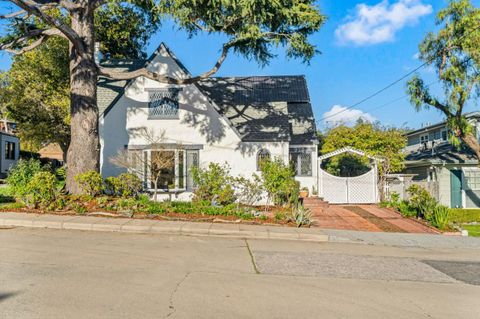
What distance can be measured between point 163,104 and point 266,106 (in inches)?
234

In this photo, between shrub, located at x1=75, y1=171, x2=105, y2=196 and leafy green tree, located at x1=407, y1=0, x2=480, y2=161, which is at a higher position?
leafy green tree, located at x1=407, y1=0, x2=480, y2=161

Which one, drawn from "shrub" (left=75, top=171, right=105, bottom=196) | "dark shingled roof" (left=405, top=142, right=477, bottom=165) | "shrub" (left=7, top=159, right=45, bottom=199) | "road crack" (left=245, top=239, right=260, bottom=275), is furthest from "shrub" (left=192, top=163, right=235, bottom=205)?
"dark shingled roof" (left=405, top=142, right=477, bottom=165)

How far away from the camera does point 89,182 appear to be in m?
13.2

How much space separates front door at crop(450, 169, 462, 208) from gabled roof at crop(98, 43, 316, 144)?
9.30 m

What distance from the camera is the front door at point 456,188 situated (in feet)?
68.5

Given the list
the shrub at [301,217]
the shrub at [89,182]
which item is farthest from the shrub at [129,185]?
the shrub at [301,217]

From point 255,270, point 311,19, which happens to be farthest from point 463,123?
point 255,270

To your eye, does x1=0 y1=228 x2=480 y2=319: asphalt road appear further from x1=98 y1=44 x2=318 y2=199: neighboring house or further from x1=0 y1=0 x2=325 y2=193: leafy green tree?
x1=98 y1=44 x2=318 y2=199: neighboring house

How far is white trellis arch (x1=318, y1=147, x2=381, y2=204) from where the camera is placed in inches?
726

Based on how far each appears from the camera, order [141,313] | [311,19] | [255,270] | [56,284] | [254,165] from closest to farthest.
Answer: [141,313] → [56,284] → [255,270] → [311,19] → [254,165]

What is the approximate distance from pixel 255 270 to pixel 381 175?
13527mm

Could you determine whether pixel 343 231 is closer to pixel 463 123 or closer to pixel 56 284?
pixel 56 284

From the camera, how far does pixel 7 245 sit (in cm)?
787

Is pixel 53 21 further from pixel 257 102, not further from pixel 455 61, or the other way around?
pixel 455 61
